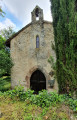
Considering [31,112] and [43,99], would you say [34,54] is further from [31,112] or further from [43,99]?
Result: [31,112]

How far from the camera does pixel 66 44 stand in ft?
9.86

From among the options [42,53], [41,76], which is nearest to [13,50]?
[42,53]

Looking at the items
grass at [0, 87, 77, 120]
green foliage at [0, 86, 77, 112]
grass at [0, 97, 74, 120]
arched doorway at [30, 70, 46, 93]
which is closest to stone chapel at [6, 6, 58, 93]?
arched doorway at [30, 70, 46, 93]

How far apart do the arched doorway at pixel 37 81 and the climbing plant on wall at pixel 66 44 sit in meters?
3.55

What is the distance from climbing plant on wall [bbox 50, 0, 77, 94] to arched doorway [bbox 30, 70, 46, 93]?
355 centimetres

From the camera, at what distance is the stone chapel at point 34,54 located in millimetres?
6395

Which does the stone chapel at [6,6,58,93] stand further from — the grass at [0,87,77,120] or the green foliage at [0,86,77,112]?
the grass at [0,87,77,120]

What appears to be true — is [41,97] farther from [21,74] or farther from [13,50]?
[13,50]

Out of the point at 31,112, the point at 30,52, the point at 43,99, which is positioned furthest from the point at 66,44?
the point at 30,52

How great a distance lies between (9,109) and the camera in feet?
7.24

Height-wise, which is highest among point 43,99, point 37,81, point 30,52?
Result: point 30,52

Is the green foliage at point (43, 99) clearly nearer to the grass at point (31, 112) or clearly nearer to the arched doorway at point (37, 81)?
the grass at point (31, 112)

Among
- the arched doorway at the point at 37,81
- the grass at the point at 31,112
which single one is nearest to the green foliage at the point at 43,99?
the grass at the point at 31,112

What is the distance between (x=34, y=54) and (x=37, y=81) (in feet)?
8.68
